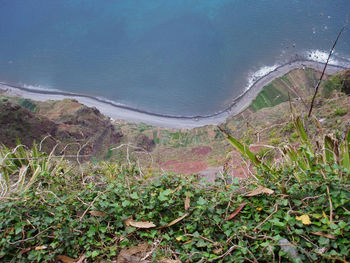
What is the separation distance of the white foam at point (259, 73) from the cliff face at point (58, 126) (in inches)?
368

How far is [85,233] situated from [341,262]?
191cm

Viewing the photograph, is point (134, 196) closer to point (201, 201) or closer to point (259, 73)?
point (201, 201)

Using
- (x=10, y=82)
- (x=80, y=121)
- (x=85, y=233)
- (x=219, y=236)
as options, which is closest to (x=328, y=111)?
(x=219, y=236)

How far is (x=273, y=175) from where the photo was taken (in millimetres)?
2520

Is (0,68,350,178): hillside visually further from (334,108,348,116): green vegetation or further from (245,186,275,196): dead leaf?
(245,186,275,196): dead leaf

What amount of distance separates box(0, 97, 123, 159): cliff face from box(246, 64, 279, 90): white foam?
368 inches

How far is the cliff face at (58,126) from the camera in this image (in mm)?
12609

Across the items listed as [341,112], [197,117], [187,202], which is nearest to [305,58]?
[197,117]

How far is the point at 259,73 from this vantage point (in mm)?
19359

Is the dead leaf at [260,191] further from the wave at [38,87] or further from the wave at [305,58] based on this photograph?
the wave at [38,87]

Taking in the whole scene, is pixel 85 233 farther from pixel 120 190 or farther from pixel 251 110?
pixel 251 110

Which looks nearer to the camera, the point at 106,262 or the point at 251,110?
the point at 106,262

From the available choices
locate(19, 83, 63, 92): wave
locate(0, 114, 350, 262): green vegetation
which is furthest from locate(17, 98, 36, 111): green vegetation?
locate(0, 114, 350, 262): green vegetation

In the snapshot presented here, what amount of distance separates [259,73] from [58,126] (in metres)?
13.2
